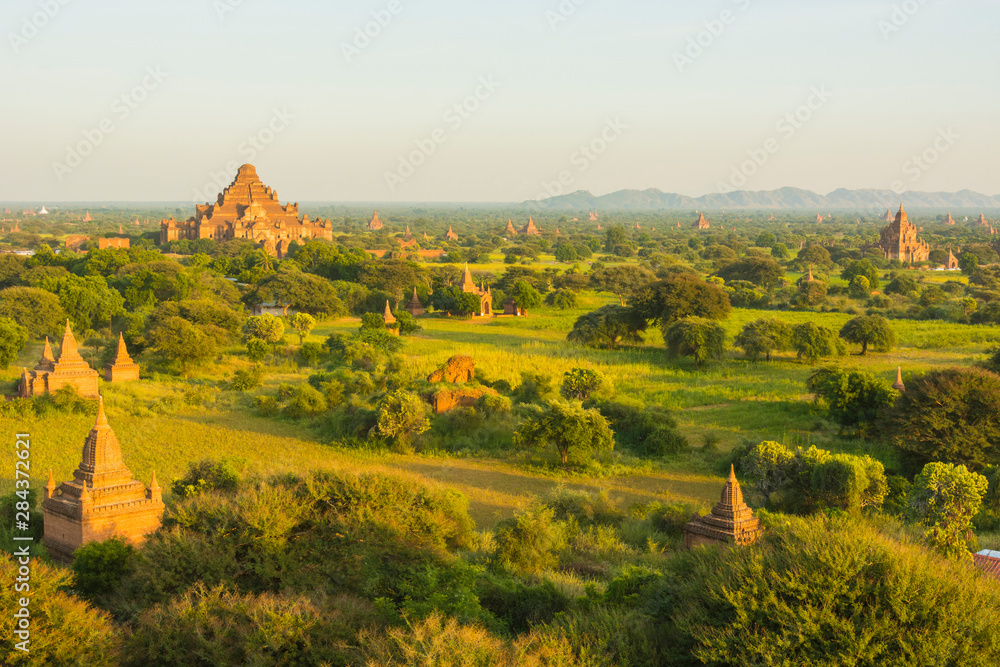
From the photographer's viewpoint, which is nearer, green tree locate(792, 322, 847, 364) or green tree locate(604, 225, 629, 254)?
green tree locate(792, 322, 847, 364)

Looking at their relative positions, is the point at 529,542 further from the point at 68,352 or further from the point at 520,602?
the point at 68,352

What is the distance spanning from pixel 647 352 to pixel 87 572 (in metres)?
26.8

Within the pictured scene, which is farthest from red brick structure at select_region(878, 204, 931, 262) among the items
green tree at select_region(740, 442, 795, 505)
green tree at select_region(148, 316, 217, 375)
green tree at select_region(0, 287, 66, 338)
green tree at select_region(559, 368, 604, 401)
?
green tree at select_region(740, 442, 795, 505)

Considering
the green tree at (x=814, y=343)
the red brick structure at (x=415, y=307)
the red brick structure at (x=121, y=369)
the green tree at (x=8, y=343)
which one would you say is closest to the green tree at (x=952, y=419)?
the green tree at (x=814, y=343)

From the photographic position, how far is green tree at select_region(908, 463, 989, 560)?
48.3 feet

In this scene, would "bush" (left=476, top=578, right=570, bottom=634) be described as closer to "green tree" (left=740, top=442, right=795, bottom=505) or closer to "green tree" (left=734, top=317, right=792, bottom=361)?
"green tree" (left=740, top=442, right=795, bottom=505)

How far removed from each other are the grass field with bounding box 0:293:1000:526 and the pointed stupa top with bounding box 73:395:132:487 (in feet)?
9.86

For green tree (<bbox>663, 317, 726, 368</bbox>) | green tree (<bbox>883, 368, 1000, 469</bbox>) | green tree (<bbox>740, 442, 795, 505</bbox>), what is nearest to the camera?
green tree (<bbox>740, 442, 795, 505</bbox>)

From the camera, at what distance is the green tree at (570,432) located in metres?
20.8

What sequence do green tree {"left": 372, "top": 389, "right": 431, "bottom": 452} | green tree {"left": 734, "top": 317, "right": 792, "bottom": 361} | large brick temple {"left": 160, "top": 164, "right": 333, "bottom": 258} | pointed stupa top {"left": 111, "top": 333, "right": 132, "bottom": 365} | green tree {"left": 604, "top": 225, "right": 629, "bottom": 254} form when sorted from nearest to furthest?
green tree {"left": 372, "top": 389, "right": 431, "bottom": 452} < pointed stupa top {"left": 111, "top": 333, "right": 132, "bottom": 365} < green tree {"left": 734, "top": 317, "right": 792, "bottom": 361} < large brick temple {"left": 160, "top": 164, "right": 333, "bottom": 258} < green tree {"left": 604, "top": 225, "right": 629, "bottom": 254}

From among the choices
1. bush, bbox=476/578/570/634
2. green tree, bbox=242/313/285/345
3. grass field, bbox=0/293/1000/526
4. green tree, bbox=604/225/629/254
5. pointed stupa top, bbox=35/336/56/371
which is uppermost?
green tree, bbox=604/225/629/254

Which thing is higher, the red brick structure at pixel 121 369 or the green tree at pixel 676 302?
the green tree at pixel 676 302

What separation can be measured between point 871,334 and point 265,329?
24223mm

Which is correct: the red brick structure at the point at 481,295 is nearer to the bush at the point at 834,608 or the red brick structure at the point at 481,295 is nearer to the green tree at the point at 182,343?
the green tree at the point at 182,343
